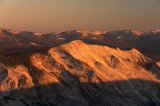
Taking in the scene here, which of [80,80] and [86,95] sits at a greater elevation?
[80,80]

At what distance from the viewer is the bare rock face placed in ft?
472

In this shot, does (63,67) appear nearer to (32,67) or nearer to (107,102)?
(32,67)

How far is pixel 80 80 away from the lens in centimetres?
15675

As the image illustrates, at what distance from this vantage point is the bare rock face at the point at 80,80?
5664 inches

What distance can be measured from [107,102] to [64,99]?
1408cm

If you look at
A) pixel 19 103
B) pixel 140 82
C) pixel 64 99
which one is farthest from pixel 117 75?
pixel 19 103

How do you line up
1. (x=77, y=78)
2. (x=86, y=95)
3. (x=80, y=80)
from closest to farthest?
(x=86, y=95) → (x=80, y=80) → (x=77, y=78)

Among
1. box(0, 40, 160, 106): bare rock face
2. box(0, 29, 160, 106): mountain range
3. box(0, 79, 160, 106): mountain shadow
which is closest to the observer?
box(0, 79, 160, 106): mountain shadow

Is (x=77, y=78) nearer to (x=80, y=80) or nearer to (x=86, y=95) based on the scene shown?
(x=80, y=80)

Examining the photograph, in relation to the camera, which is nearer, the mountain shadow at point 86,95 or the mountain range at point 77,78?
the mountain shadow at point 86,95

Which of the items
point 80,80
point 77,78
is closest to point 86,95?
point 80,80

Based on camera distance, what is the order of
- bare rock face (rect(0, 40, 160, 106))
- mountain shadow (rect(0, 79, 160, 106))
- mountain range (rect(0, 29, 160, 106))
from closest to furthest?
mountain shadow (rect(0, 79, 160, 106)), bare rock face (rect(0, 40, 160, 106)), mountain range (rect(0, 29, 160, 106))

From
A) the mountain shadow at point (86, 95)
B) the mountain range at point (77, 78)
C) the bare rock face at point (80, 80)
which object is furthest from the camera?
the mountain range at point (77, 78)

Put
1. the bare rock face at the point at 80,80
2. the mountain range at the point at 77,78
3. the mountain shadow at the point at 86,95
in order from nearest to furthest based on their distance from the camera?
the mountain shadow at the point at 86,95
the bare rock face at the point at 80,80
the mountain range at the point at 77,78
